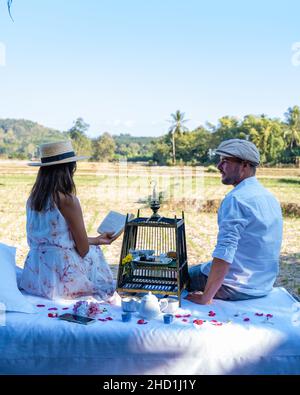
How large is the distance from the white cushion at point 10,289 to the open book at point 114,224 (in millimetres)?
537

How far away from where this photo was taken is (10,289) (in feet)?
8.23

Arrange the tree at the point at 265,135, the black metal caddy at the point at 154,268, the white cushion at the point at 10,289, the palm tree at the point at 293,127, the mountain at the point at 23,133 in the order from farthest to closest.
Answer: the mountain at the point at 23,133 < the palm tree at the point at 293,127 < the tree at the point at 265,135 < the black metal caddy at the point at 154,268 < the white cushion at the point at 10,289

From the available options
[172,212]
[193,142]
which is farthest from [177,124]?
[172,212]

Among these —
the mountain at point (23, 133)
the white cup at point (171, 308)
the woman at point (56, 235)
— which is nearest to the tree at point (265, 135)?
the mountain at point (23, 133)

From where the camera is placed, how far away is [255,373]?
7.04 feet

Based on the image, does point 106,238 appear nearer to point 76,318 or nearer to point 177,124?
point 76,318

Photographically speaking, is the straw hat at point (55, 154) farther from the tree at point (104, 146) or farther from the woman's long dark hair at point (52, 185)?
the tree at point (104, 146)

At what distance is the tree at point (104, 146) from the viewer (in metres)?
42.7

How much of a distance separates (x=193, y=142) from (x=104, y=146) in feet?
30.1

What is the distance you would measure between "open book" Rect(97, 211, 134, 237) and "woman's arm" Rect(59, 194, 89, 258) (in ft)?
0.73

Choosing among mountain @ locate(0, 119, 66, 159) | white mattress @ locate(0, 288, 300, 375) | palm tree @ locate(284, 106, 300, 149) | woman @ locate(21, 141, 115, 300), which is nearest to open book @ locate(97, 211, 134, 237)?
woman @ locate(21, 141, 115, 300)

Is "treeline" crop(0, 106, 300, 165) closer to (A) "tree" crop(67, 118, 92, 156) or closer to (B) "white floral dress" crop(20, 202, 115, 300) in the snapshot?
(A) "tree" crop(67, 118, 92, 156)

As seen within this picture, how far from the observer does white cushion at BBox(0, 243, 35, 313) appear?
2.38 meters

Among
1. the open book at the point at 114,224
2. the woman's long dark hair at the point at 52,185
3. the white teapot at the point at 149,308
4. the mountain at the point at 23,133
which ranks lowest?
the white teapot at the point at 149,308
